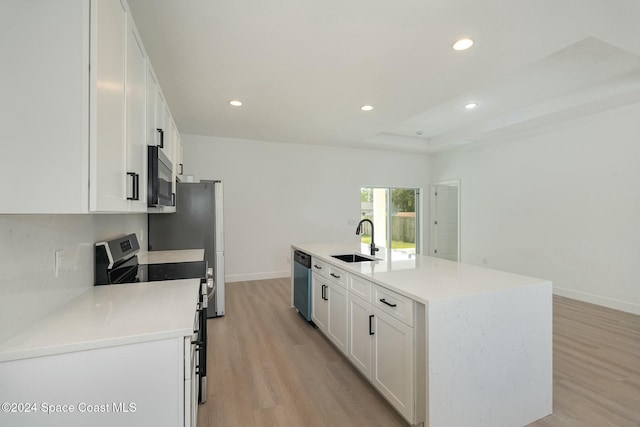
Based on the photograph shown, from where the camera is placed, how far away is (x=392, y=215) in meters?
7.13

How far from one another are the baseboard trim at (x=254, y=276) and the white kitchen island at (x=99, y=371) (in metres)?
4.16

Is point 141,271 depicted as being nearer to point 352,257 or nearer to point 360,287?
point 360,287

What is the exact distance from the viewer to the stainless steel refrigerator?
144 inches

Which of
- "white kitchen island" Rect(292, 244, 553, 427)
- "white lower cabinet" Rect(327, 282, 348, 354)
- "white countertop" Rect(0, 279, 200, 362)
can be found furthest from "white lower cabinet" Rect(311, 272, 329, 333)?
"white countertop" Rect(0, 279, 200, 362)

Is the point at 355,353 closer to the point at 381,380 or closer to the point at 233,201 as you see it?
the point at 381,380

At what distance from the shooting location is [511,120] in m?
4.48

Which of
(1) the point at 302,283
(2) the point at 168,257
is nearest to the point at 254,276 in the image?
(1) the point at 302,283

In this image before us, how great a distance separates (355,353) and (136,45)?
2.45 m

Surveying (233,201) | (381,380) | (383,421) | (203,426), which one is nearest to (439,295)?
(381,380)

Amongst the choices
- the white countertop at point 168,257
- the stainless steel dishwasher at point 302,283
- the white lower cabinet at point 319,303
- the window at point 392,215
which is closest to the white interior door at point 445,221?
the window at point 392,215

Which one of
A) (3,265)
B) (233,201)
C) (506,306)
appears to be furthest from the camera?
(233,201)

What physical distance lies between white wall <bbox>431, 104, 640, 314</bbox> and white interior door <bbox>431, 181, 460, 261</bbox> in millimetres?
778

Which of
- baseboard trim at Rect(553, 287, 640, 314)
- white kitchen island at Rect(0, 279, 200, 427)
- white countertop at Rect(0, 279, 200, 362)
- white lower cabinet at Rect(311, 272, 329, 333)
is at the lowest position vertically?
baseboard trim at Rect(553, 287, 640, 314)

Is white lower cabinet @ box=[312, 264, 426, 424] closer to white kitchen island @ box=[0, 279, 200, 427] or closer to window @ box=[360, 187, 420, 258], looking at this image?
white kitchen island @ box=[0, 279, 200, 427]
